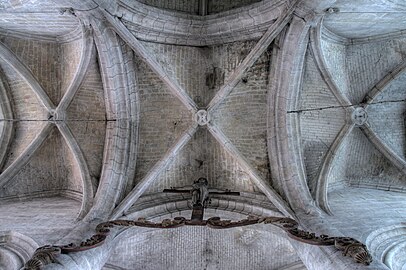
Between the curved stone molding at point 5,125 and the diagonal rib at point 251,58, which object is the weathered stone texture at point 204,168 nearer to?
the diagonal rib at point 251,58

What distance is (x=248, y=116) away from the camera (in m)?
9.60

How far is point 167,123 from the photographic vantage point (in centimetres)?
976

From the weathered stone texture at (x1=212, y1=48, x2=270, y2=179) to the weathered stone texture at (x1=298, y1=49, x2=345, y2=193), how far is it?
0.91m

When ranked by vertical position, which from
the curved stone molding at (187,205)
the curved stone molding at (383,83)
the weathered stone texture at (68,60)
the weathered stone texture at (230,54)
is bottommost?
the curved stone molding at (187,205)

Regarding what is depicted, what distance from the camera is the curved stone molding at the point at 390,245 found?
21.1 feet

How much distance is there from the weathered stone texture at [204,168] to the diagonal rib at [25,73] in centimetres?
Answer: 327

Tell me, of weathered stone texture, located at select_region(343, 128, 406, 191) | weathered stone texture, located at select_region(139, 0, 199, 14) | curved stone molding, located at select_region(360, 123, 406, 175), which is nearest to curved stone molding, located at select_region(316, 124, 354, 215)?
weathered stone texture, located at select_region(343, 128, 406, 191)

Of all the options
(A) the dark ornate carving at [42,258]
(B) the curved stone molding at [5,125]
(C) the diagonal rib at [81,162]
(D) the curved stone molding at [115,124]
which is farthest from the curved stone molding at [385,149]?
(B) the curved stone molding at [5,125]

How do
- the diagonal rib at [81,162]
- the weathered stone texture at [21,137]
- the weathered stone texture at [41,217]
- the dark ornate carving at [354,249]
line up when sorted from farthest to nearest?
the weathered stone texture at [21,137] < the diagonal rib at [81,162] < the weathered stone texture at [41,217] < the dark ornate carving at [354,249]

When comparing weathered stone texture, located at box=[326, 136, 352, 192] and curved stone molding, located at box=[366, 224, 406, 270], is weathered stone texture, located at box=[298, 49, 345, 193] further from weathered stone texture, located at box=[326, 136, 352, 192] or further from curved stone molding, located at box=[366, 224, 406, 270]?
curved stone molding, located at box=[366, 224, 406, 270]

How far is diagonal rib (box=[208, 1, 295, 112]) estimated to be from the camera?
26.6 ft

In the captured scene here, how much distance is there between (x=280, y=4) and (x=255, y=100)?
2342 mm

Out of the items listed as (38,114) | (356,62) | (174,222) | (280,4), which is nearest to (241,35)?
(280,4)

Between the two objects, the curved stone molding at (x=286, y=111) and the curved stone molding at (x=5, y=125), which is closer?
the curved stone molding at (x=286, y=111)
